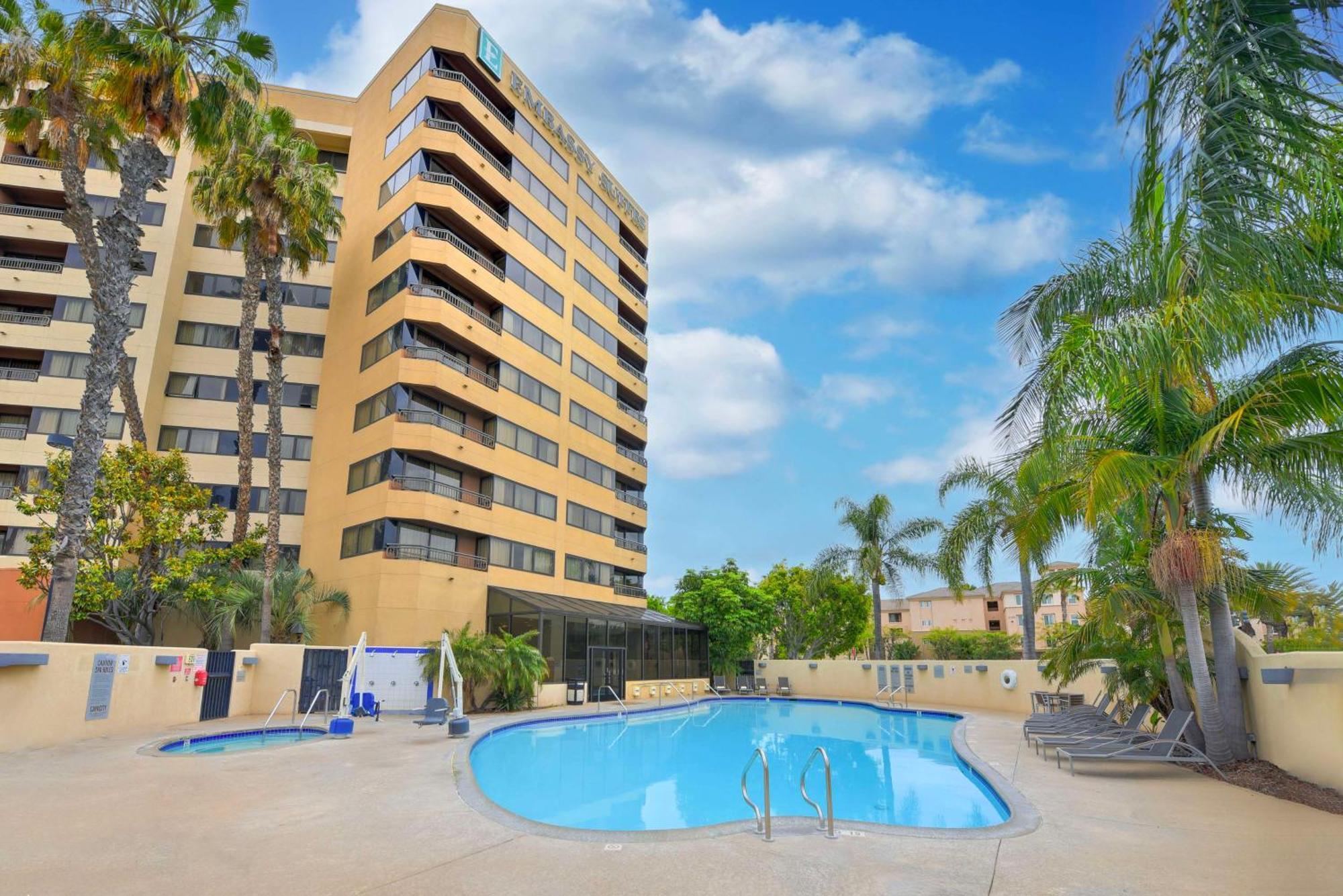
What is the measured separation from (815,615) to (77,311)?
3556 centimetres

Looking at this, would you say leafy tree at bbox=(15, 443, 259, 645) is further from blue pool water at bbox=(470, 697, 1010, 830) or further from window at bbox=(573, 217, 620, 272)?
window at bbox=(573, 217, 620, 272)

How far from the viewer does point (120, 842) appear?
636 centimetres

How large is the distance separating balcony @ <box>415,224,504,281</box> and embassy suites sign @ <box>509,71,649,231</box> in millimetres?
8135

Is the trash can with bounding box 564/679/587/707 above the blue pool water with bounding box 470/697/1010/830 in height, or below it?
above

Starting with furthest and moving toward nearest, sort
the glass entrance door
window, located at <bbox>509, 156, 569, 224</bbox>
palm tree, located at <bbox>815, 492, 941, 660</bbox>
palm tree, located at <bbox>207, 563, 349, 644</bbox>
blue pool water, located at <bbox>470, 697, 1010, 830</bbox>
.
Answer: palm tree, located at <bbox>815, 492, 941, 660</bbox>
window, located at <bbox>509, 156, 569, 224</bbox>
the glass entrance door
palm tree, located at <bbox>207, 563, 349, 644</bbox>
blue pool water, located at <bbox>470, 697, 1010, 830</bbox>

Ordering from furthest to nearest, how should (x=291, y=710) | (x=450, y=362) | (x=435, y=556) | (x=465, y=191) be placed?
1. (x=465, y=191)
2. (x=450, y=362)
3. (x=435, y=556)
4. (x=291, y=710)

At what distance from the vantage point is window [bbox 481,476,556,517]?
2738cm

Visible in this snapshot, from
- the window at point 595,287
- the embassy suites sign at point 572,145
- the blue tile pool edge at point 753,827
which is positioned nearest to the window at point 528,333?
the window at point 595,287

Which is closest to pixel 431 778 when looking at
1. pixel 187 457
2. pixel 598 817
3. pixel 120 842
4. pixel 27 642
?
pixel 598 817

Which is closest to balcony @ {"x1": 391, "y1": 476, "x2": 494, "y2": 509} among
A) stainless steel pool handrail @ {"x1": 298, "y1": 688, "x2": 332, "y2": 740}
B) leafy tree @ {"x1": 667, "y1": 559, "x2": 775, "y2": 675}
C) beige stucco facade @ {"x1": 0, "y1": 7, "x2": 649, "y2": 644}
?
beige stucco facade @ {"x1": 0, "y1": 7, "x2": 649, "y2": 644}

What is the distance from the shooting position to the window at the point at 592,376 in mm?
33438

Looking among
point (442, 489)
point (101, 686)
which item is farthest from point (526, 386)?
point (101, 686)

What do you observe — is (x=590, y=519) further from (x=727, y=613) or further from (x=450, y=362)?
(x=450, y=362)

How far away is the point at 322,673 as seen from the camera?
2014 cm
